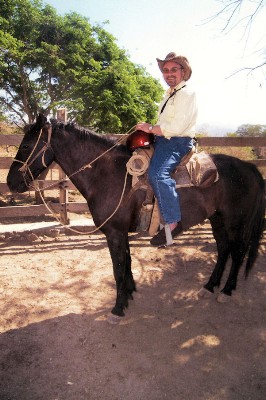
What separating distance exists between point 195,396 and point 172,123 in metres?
2.78

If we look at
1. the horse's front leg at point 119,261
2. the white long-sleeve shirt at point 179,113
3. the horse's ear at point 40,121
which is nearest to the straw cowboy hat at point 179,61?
the white long-sleeve shirt at point 179,113

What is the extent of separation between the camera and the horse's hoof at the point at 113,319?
352 centimetres

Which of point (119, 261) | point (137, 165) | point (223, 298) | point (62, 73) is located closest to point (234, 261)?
point (223, 298)

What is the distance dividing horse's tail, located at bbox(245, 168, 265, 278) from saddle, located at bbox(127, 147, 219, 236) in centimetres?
99

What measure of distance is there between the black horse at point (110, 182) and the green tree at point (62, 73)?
7935 mm

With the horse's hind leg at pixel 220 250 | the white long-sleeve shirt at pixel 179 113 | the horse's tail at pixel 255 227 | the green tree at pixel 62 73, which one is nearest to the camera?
the white long-sleeve shirt at pixel 179 113

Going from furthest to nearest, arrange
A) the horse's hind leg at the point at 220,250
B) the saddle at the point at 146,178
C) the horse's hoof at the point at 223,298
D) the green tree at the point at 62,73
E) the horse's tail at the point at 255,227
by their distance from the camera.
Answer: the green tree at the point at 62,73
the horse's hind leg at the point at 220,250
the horse's tail at the point at 255,227
the horse's hoof at the point at 223,298
the saddle at the point at 146,178

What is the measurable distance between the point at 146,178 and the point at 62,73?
388 inches

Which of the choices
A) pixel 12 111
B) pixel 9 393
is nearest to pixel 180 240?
pixel 9 393

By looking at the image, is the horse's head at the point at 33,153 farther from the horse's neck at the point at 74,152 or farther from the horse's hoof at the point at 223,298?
the horse's hoof at the point at 223,298

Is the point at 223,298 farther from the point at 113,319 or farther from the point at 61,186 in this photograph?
the point at 61,186

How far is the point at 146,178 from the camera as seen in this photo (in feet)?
10.8

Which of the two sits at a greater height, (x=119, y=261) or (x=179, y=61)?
(x=179, y=61)

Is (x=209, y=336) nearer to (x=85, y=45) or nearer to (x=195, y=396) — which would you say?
(x=195, y=396)
